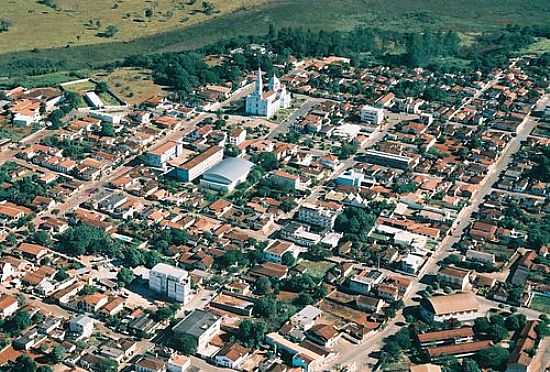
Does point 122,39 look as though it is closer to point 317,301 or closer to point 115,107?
point 115,107

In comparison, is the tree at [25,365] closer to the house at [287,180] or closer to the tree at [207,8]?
the house at [287,180]

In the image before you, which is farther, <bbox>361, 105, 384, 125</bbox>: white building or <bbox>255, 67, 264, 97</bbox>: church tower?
<bbox>361, 105, 384, 125</bbox>: white building

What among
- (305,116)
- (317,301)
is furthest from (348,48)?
(317,301)

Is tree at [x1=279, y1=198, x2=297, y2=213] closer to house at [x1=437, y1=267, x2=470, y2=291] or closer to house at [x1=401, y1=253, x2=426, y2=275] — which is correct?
house at [x1=401, y1=253, x2=426, y2=275]

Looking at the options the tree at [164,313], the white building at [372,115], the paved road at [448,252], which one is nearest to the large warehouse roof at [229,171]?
the white building at [372,115]

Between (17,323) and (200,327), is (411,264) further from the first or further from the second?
(17,323)

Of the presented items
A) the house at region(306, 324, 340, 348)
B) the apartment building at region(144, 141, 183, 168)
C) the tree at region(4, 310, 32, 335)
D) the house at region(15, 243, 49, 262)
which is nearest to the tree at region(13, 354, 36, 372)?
the tree at region(4, 310, 32, 335)
